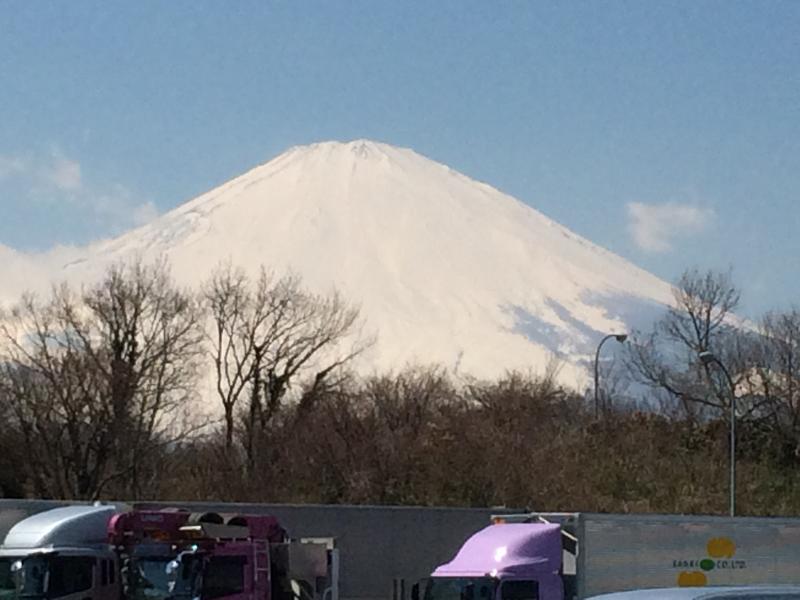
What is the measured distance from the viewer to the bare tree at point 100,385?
59.8m

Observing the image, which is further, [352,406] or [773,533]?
[352,406]

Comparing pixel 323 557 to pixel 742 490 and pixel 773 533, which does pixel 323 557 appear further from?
pixel 742 490

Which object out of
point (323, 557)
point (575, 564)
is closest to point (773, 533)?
point (575, 564)

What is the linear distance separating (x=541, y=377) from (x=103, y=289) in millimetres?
27611

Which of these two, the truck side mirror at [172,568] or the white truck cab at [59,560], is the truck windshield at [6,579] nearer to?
the white truck cab at [59,560]

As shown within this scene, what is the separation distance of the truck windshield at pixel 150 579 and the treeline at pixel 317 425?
34230 millimetres

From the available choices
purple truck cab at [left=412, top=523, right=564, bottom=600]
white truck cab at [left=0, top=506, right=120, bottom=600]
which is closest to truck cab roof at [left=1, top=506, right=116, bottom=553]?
white truck cab at [left=0, top=506, right=120, bottom=600]

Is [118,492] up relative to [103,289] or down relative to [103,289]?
down

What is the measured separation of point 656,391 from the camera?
262 ft

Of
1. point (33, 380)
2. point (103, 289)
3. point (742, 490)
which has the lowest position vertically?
point (742, 490)

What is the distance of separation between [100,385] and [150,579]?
40646 millimetres

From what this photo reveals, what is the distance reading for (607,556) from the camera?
23.6 meters

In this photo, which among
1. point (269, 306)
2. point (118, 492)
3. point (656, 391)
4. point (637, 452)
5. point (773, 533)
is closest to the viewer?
point (773, 533)

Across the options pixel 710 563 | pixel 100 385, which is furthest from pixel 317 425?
pixel 710 563
